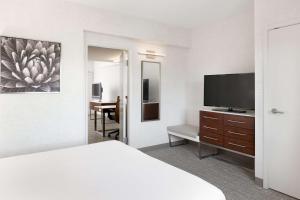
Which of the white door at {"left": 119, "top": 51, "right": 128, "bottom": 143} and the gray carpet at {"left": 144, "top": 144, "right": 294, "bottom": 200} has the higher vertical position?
the white door at {"left": 119, "top": 51, "right": 128, "bottom": 143}

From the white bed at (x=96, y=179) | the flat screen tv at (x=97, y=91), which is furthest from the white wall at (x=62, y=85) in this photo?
the flat screen tv at (x=97, y=91)

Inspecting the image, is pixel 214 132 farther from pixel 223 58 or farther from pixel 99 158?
pixel 99 158

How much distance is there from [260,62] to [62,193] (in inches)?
110

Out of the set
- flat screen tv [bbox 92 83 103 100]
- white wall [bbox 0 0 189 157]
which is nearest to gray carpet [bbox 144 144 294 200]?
white wall [bbox 0 0 189 157]

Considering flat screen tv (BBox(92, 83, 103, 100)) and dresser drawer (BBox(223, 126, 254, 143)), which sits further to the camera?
flat screen tv (BBox(92, 83, 103, 100))

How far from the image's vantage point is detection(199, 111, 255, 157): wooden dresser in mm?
3085

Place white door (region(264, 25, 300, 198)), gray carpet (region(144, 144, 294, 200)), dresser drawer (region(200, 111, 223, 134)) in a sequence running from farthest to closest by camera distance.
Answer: dresser drawer (region(200, 111, 223, 134)) < gray carpet (region(144, 144, 294, 200)) < white door (region(264, 25, 300, 198))

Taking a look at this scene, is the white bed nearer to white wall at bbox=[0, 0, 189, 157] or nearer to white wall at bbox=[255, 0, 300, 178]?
white wall at bbox=[0, 0, 189, 157]

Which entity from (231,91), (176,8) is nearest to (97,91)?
(176,8)

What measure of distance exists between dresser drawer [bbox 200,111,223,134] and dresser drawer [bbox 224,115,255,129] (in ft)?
0.42

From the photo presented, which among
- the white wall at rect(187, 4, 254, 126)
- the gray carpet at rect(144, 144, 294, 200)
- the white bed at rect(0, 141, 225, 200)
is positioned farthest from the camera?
the white wall at rect(187, 4, 254, 126)

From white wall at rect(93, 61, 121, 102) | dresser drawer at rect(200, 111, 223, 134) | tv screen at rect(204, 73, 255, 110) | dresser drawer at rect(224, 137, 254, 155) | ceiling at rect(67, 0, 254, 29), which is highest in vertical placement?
ceiling at rect(67, 0, 254, 29)

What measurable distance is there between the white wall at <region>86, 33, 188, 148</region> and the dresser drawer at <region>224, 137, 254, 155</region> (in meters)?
1.57

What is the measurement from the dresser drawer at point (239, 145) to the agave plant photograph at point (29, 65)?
2.82 m
